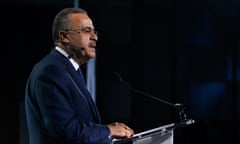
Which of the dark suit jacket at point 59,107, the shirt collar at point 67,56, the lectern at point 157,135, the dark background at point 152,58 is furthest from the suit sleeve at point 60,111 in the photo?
the dark background at point 152,58

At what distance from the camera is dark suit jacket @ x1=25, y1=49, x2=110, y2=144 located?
1294 mm

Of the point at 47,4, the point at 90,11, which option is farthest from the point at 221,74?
the point at 47,4

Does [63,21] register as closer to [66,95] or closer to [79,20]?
[79,20]

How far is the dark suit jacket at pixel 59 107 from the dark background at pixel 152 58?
2393mm

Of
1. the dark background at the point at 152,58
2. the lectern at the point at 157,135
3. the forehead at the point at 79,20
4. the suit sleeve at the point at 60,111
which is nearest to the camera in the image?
the suit sleeve at the point at 60,111

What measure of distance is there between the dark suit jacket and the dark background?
239 centimetres

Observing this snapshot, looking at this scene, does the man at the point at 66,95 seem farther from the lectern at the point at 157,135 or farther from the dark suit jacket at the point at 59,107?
the lectern at the point at 157,135

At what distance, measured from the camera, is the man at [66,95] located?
1299 millimetres

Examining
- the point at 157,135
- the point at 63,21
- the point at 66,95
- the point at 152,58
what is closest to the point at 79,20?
the point at 63,21

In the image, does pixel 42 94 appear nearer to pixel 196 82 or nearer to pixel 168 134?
pixel 168 134

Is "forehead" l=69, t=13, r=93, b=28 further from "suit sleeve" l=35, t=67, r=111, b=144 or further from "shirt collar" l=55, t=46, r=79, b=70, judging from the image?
"suit sleeve" l=35, t=67, r=111, b=144

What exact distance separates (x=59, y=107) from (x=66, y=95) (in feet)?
0.20

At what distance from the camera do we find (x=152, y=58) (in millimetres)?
3842

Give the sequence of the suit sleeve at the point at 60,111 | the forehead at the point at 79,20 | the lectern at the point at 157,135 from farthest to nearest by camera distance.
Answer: the lectern at the point at 157,135, the forehead at the point at 79,20, the suit sleeve at the point at 60,111
